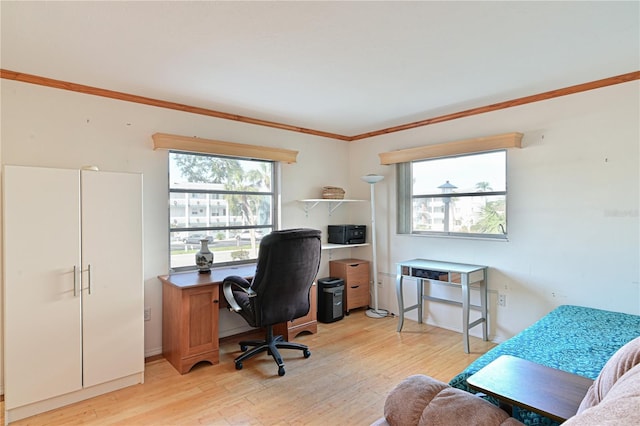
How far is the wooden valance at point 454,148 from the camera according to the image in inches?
126

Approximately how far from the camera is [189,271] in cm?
341

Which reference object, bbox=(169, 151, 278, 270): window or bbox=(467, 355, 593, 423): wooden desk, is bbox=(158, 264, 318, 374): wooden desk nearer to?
bbox=(169, 151, 278, 270): window

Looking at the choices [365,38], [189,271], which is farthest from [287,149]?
[365,38]

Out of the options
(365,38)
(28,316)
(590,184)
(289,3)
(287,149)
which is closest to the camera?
(289,3)

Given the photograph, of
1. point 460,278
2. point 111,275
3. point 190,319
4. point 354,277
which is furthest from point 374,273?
point 111,275

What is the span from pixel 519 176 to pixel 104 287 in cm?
369

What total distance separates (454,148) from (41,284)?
3.73 meters

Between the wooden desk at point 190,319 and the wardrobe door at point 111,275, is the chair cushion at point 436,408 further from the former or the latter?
the wardrobe door at point 111,275

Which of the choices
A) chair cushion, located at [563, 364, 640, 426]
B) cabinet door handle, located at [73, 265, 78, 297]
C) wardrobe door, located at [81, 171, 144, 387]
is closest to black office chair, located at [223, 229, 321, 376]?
wardrobe door, located at [81, 171, 144, 387]

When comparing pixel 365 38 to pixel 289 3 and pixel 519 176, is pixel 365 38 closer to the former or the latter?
pixel 289 3

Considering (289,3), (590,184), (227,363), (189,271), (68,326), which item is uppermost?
(289,3)

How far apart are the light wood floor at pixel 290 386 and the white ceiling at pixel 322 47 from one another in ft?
7.80

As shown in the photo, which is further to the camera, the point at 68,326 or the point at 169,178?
the point at 169,178

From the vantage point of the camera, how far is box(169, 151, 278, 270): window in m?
3.39
